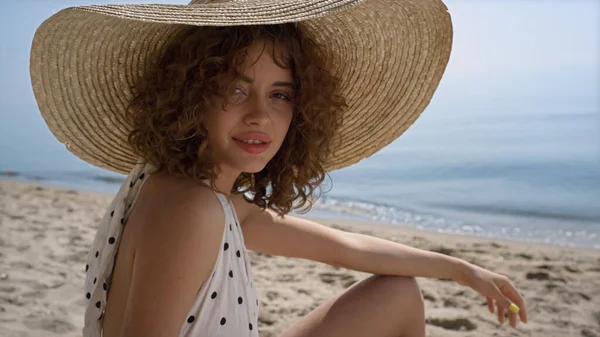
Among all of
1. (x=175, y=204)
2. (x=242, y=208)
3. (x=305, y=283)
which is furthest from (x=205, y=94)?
(x=305, y=283)

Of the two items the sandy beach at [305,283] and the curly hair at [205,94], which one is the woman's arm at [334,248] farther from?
the sandy beach at [305,283]

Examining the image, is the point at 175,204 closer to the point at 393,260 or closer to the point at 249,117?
the point at 249,117

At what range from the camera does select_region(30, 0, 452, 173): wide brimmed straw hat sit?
170 cm

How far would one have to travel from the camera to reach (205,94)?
5.77 feet

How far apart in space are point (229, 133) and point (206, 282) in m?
0.39

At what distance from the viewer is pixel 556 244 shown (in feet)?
17.9

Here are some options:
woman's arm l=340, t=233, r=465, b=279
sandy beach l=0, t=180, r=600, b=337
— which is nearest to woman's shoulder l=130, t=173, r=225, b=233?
woman's arm l=340, t=233, r=465, b=279

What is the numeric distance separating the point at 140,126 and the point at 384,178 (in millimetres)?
6796

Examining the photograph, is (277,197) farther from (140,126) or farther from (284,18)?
(284,18)

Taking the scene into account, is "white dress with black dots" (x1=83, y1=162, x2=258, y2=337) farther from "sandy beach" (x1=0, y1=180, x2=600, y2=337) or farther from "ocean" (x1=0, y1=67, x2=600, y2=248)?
"ocean" (x1=0, y1=67, x2=600, y2=248)

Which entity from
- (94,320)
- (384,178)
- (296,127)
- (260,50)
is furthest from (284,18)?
(384,178)

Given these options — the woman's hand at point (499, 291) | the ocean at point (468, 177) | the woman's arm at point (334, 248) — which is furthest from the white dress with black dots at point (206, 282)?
the ocean at point (468, 177)

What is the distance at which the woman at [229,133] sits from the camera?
1613mm

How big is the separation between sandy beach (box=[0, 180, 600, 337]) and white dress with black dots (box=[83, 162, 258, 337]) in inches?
53.5
